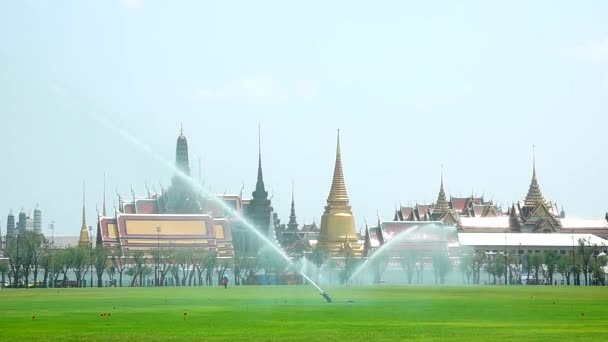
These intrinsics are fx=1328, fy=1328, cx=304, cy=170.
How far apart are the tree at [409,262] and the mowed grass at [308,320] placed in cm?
8708

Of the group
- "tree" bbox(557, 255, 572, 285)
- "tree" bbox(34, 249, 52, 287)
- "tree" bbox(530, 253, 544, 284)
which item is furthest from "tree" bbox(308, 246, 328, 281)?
"tree" bbox(34, 249, 52, 287)

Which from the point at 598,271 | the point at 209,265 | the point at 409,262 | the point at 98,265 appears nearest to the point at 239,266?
the point at 209,265

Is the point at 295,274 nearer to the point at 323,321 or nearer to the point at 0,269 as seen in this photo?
the point at 0,269

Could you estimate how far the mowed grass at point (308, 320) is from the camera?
1742 inches

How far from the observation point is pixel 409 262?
556 feet

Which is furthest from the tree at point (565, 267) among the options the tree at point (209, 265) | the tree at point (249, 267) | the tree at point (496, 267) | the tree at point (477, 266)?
the tree at point (209, 265)

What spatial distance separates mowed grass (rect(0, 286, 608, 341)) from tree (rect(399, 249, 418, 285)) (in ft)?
286

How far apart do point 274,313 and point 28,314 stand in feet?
36.6

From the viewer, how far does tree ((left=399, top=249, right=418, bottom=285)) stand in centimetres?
16205

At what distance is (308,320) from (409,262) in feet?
384

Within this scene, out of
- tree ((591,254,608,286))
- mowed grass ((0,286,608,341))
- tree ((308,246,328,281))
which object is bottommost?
mowed grass ((0,286,608,341))

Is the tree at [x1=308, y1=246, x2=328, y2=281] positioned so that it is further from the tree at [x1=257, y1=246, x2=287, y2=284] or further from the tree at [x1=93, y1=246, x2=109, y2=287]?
the tree at [x1=93, y1=246, x2=109, y2=287]

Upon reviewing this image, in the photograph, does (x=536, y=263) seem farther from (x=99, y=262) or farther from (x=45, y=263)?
(x=45, y=263)

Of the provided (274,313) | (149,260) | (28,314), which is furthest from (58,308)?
(149,260)
